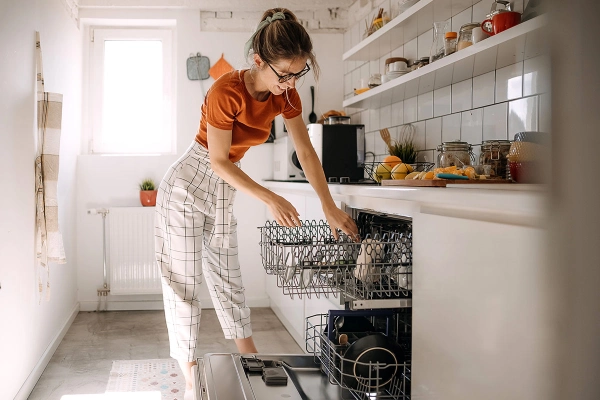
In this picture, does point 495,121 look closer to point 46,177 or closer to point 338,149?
point 338,149

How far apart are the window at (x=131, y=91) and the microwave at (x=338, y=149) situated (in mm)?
1672

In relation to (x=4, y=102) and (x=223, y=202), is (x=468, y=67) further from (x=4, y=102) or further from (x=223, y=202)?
(x=4, y=102)

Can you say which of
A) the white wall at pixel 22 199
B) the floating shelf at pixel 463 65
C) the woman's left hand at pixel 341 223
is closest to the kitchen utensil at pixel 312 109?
the floating shelf at pixel 463 65

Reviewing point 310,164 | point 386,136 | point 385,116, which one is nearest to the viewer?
point 310,164

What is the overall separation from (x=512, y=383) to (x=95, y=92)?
13.7 ft

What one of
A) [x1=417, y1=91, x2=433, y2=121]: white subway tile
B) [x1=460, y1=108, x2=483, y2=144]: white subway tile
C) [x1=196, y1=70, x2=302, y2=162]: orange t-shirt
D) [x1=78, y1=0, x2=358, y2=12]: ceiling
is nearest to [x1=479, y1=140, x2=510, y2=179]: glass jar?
[x1=460, y1=108, x2=483, y2=144]: white subway tile

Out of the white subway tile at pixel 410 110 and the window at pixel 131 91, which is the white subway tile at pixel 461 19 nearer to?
the white subway tile at pixel 410 110

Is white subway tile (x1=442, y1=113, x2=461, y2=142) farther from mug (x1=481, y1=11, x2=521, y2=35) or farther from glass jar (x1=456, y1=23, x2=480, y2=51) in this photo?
mug (x1=481, y1=11, x2=521, y2=35)

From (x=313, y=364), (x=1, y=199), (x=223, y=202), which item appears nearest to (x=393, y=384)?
(x=313, y=364)

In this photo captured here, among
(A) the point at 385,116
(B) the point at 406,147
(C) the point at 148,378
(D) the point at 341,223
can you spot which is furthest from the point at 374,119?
(D) the point at 341,223

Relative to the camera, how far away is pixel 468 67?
2.20 metres

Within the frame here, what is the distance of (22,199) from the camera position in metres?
2.42

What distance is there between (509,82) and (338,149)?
3.79ft

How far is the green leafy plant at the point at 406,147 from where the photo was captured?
2.79 m
